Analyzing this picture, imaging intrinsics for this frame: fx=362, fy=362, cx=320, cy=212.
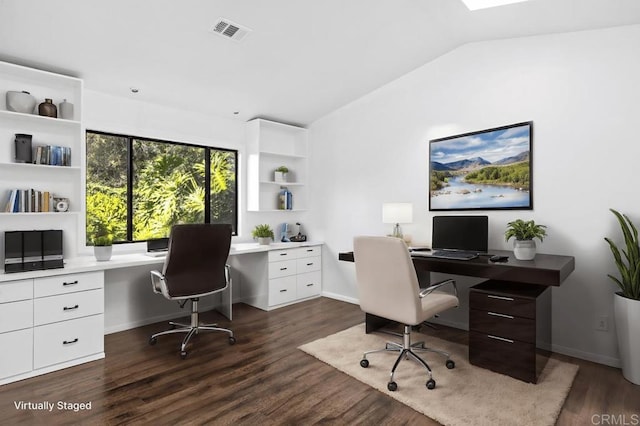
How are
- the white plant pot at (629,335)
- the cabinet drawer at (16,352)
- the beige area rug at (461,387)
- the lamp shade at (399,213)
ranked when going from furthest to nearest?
the lamp shade at (399,213) < the cabinet drawer at (16,352) < the white plant pot at (629,335) < the beige area rug at (461,387)

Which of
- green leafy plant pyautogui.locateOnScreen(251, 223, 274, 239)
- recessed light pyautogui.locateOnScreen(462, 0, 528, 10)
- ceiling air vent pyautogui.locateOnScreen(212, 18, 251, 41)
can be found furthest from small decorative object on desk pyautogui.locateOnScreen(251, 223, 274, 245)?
recessed light pyautogui.locateOnScreen(462, 0, 528, 10)

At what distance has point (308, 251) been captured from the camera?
4812mm

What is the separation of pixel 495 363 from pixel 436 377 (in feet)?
1.50

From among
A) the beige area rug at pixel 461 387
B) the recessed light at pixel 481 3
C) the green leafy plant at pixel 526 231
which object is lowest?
the beige area rug at pixel 461 387

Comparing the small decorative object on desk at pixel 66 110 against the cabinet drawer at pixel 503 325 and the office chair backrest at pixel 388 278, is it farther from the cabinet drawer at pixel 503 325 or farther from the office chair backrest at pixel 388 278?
the cabinet drawer at pixel 503 325

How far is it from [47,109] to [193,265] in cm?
181

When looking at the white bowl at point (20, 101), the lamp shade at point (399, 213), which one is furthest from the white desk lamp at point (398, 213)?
the white bowl at point (20, 101)

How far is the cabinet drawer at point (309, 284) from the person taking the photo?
4707mm

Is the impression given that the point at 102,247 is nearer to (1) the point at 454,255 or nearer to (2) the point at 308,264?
(2) the point at 308,264

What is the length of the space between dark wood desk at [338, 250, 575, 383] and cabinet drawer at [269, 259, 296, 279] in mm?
2088

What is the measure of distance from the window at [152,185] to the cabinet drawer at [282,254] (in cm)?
79

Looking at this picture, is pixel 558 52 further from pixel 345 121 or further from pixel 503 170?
pixel 345 121

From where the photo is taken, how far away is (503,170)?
11.1ft

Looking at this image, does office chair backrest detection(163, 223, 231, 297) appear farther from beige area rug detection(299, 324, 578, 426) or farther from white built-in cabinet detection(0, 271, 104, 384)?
beige area rug detection(299, 324, 578, 426)
